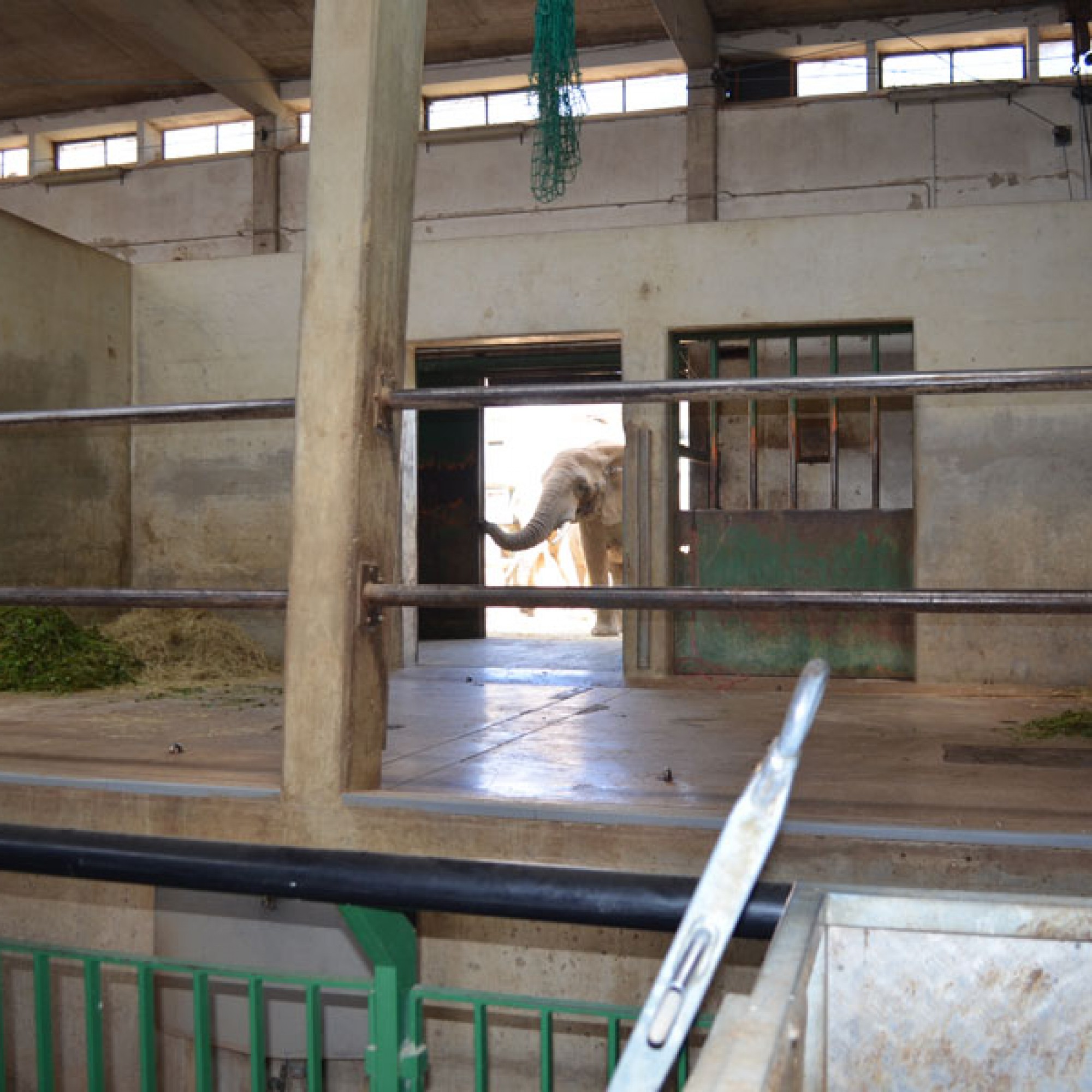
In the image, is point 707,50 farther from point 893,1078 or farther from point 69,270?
point 893,1078

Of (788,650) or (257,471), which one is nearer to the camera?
(788,650)

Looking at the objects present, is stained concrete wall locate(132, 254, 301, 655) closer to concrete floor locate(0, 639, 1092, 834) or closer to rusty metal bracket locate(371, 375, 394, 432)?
concrete floor locate(0, 639, 1092, 834)

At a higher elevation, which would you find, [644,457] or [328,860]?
[644,457]

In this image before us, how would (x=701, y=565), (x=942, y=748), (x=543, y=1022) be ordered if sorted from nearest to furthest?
A: (x=543, y=1022)
(x=942, y=748)
(x=701, y=565)

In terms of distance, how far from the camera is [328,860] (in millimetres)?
1691

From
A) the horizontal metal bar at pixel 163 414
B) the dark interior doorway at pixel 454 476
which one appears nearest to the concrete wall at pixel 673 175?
the dark interior doorway at pixel 454 476

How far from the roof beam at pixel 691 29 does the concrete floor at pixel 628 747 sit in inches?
283

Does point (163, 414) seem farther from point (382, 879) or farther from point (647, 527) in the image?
point (647, 527)

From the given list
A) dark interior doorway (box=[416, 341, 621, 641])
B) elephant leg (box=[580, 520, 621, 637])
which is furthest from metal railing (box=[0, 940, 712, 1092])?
elephant leg (box=[580, 520, 621, 637])

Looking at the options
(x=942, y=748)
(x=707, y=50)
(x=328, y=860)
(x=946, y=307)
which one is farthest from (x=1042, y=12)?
(x=328, y=860)

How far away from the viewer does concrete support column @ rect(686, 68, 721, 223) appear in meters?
12.0

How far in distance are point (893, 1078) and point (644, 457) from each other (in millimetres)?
5635

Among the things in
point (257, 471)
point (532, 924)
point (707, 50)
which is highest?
point (707, 50)

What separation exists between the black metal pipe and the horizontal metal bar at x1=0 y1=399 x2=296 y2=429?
86 cm
